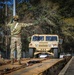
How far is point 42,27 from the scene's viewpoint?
4216 centimetres

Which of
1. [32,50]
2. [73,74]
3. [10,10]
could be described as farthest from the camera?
[10,10]

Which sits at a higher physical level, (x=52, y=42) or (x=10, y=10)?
(x=10, y=10)

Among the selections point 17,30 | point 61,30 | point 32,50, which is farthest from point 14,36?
point 61,30

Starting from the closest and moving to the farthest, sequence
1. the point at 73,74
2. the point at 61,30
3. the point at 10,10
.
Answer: the point at 73,74 → the point at 10,10 → the point at 61,30

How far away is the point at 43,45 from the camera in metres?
28.9

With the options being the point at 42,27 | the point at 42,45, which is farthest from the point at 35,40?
the point at 42,27

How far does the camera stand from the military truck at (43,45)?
28531mm

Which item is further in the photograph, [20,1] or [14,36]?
[20,1]

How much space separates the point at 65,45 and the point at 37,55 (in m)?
23.5

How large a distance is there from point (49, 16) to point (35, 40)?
13449mm

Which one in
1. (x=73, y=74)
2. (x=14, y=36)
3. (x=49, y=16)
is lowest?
(x=73, y=74)

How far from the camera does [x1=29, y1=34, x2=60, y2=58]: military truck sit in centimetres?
2853

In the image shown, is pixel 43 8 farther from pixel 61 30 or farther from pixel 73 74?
pixel 73 74

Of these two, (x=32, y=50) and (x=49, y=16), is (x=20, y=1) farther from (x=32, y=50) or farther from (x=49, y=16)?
(x=32, y=50)
